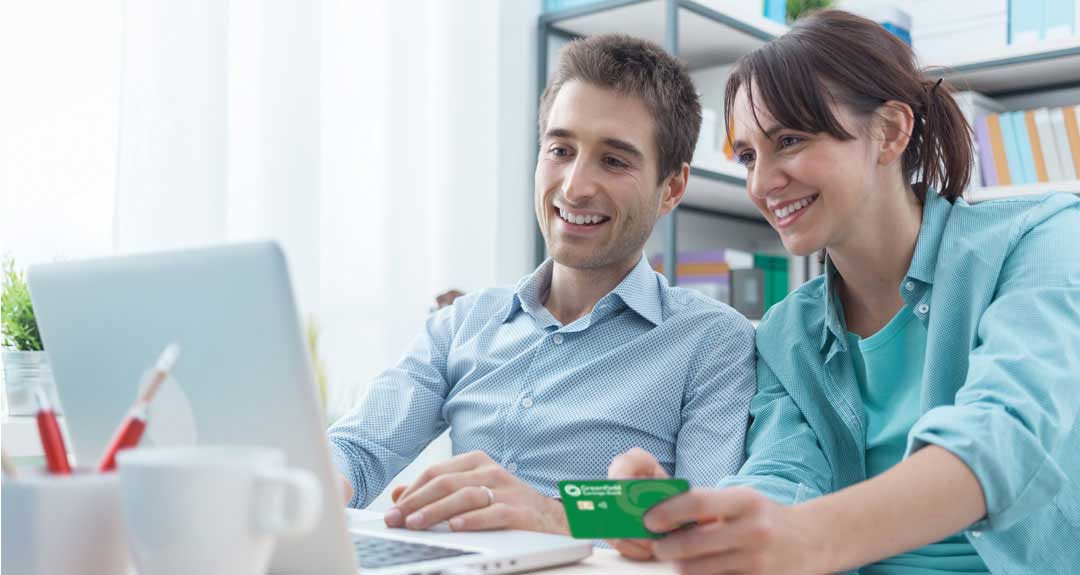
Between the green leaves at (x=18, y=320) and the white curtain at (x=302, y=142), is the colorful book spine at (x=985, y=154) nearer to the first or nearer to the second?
the white curtain at (x=302, y=142)

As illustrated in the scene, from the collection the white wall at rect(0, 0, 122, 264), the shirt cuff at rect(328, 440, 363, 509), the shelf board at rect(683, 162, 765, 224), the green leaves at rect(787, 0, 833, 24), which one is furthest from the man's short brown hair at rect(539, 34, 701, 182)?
the green leaves at rect(787, 0, 833, 24)

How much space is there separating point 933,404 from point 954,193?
31 centimetres

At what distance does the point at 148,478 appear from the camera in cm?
52

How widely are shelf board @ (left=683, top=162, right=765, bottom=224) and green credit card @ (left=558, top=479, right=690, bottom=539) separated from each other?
6.32ft

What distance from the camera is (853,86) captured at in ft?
4.07

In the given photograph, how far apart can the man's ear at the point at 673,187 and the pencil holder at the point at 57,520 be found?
117 centimetres

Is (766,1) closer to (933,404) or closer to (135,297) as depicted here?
(933,404)

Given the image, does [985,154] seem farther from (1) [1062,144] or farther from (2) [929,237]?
(2) [929,237]

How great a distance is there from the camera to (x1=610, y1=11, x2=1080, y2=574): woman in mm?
1035

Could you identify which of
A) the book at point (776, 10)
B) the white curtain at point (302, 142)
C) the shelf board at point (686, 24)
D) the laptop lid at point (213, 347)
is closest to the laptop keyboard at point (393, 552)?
the laptop lid at point (213, 347)

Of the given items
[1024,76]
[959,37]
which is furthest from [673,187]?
[959,37]

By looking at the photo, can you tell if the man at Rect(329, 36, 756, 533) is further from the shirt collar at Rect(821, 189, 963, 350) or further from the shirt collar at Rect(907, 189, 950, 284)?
the shirt collar at Rect(907, 189, 950, 284)

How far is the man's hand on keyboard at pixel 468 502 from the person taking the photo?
3.22 ft

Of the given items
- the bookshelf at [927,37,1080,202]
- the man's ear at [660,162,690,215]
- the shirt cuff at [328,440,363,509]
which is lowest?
the shirt cuff at [328,440,363,509]
